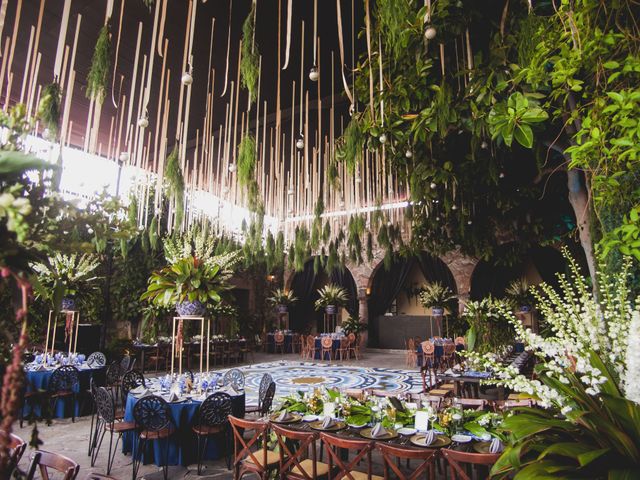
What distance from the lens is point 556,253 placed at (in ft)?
44.8

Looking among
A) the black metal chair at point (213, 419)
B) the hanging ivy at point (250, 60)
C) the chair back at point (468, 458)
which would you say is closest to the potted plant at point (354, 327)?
the black metal chair at point (213, 419)

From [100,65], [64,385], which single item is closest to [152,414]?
[64,385]

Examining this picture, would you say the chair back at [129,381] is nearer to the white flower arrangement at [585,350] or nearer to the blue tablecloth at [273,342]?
the white flower arrangement at [585,350]

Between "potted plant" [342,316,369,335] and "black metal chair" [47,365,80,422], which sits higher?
"potted plant" [342,316,369,335]

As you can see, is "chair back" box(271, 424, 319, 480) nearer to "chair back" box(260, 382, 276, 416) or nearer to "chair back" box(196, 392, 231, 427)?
"chair back" box(196, 392, 231, 427)

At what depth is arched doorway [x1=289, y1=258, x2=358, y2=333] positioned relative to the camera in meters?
17.9

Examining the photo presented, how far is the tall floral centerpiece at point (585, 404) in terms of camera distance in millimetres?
1648

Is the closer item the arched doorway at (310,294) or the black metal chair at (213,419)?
the black metal chair at (213,419)

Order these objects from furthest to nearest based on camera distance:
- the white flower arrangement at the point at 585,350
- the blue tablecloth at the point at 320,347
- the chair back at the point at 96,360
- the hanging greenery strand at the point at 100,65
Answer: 1. the blue tablecloth at the point at 320,347
2. the chair back at the point at 96,360
3. the hanging greenery strand at the point at 100,65
4. the white flower arrangement at the point at 585,350

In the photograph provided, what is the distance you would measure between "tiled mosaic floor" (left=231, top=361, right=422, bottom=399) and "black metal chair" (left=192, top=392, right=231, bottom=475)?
3.66m

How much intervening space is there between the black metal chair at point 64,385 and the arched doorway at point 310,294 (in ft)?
39.9

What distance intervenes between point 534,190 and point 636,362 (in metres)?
6.32

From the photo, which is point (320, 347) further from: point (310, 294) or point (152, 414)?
point (152, 414)

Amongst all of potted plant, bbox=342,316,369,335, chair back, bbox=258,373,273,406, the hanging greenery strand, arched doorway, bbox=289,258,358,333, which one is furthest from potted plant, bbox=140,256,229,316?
arched doorway, bbox=289,258,358,333
